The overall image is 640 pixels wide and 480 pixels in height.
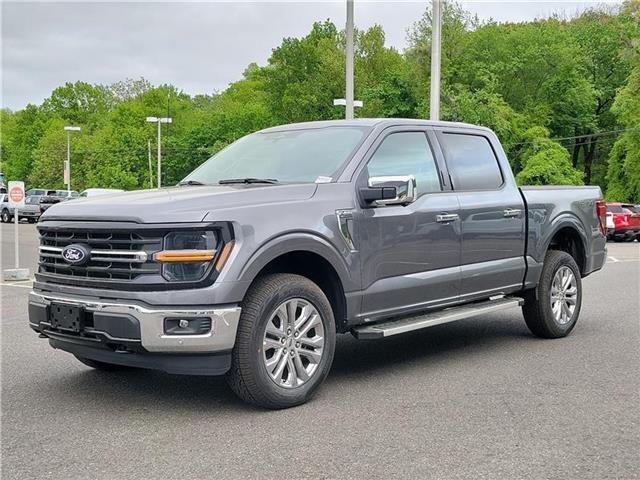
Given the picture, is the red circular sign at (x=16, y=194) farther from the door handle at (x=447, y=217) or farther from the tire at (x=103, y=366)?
the door handle at (x=447, y=217)

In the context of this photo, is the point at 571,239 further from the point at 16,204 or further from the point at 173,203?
the point at 16,204

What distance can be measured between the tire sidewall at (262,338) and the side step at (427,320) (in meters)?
0.40

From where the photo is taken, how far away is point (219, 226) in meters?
4.94

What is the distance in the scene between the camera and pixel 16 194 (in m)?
14.6

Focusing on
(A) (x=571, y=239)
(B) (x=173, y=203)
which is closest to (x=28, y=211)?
(A) (x=571, y=239)

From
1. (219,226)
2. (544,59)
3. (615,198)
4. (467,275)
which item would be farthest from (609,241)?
(219,226)

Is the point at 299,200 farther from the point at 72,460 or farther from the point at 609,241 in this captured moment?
the point at 609,241

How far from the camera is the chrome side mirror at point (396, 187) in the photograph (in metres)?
5.73

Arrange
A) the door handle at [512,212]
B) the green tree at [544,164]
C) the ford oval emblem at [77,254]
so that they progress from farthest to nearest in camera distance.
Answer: the green tree at [544,164] < the door handle at [512,212] < the ford oval emblem at [77,254]

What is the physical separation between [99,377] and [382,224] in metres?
2.49

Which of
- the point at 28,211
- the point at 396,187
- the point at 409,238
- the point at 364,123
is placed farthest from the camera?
the point at 28,211

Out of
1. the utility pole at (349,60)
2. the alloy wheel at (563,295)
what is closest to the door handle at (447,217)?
the alloy wheel at (563,295)

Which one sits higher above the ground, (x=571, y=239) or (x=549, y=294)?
(x=571, y=239)

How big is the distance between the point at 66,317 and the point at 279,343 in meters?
1.40
